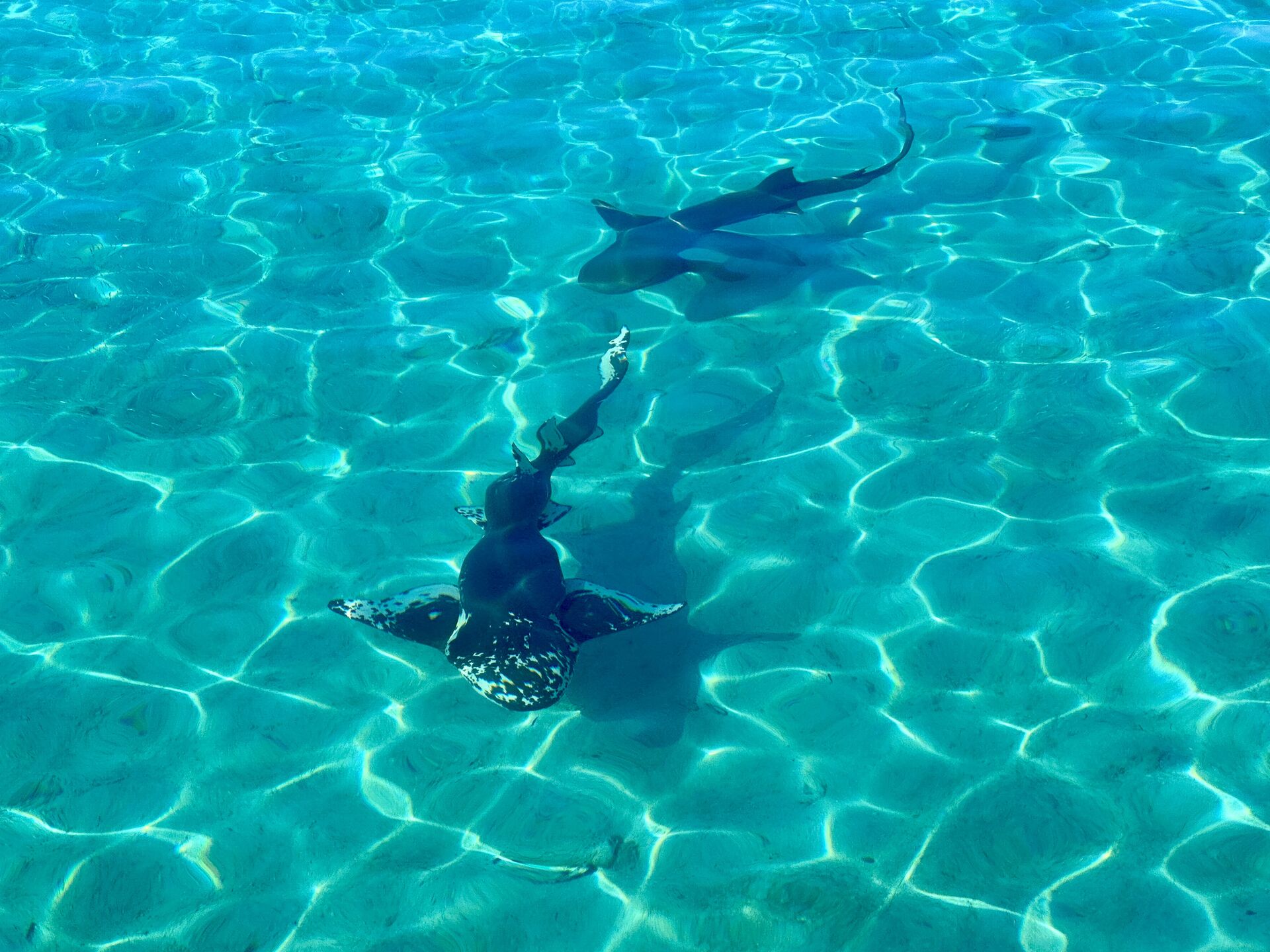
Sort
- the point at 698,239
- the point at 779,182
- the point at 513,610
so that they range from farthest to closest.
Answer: the point at 779,182 < the point at 698,239 < the point at 513,610

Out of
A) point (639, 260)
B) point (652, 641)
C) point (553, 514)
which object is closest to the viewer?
point (652, 641)

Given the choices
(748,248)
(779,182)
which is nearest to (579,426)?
(748,248)

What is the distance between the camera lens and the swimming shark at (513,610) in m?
4.15

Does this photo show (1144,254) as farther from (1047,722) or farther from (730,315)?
(1047,722)

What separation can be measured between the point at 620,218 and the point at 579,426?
10.2 feet

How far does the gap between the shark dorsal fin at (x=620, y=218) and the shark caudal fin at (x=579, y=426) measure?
6.97 ft

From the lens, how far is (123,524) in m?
5.55

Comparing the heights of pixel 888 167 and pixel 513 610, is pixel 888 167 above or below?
above

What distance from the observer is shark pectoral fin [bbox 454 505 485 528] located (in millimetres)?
5242

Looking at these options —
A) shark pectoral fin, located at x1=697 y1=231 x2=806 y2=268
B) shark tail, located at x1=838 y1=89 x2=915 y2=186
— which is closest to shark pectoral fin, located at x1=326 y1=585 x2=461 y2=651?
shark pectoral fin, located at x1=697 y1=231 x2=806 y2=268

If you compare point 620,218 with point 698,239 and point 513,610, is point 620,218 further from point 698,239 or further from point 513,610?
point 513,610

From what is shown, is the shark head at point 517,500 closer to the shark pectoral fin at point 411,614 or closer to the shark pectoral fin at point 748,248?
the shark pectoral fin at point 411,614

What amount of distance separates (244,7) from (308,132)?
469cm

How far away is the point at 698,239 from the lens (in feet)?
25.1
